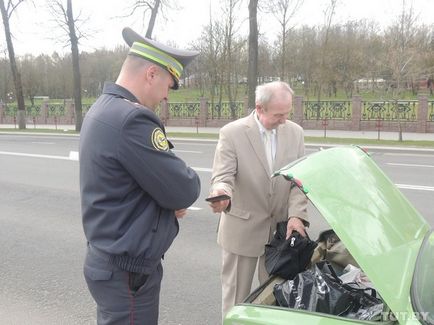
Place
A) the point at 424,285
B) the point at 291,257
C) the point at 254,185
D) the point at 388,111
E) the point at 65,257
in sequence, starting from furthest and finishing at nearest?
the point at 388,111
the point at 65,257
the point at 254,185
the point at 291,257
the point at 424,285

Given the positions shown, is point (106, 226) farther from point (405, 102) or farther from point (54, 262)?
point (405, 102)

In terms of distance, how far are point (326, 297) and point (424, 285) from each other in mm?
460

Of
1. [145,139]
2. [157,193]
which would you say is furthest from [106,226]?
[145,139]

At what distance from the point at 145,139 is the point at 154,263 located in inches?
22.2

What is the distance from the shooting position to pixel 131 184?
6.47ft

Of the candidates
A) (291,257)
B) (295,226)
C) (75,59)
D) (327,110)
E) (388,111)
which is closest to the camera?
(291,257)

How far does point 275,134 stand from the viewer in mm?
3002

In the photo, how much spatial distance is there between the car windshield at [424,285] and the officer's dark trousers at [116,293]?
3.66 feet

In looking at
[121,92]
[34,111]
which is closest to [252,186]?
[121,92]

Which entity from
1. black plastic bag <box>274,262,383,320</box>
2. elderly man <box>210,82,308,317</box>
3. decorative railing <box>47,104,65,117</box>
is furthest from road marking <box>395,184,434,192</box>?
decorative railing <box>47,104,65,117</box>

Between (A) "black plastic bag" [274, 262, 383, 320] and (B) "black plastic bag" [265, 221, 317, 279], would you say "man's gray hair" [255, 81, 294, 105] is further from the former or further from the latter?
(A) "black plastic bag" [274, 262, 383, 320]

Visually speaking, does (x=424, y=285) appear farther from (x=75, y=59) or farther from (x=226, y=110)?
(x=75, y=59)

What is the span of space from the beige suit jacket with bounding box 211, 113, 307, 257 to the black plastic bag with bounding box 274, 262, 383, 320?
27.2 inches

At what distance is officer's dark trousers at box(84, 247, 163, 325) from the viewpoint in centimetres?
204
